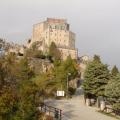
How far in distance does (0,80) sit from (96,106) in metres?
20.7

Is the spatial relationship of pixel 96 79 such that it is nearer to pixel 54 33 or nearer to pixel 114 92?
A: pixel 114 92

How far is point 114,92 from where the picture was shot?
4703 centimetres

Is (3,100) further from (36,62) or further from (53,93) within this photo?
(36,62)

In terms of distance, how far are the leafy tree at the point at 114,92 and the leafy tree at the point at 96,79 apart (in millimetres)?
3888

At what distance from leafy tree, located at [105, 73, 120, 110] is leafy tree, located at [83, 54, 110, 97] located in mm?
3888

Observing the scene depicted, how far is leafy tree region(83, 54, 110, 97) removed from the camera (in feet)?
175

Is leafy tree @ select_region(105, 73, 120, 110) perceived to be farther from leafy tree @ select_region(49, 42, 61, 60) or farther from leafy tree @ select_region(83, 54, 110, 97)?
leafy tree @ select_region(49, 42, 61, 60)

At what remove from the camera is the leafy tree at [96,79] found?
53216mm

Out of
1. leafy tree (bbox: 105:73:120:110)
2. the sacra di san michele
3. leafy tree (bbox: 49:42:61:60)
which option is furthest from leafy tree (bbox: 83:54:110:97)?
the sacra di san michele

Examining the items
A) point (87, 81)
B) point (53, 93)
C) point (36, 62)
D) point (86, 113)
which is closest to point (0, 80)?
point (86, 113)

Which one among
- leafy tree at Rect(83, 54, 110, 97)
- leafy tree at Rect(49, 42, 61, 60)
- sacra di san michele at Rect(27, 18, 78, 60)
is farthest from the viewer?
sacra di san michele at Rect(27, 18, 78, 60)

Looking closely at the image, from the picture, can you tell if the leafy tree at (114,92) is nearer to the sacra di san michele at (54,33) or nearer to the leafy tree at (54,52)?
the leafy tree at (54,52)

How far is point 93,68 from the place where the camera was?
2167 inches

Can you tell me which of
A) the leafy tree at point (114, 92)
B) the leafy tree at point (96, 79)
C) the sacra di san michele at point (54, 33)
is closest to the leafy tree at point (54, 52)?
the sacra di san michele at point (54, 33)
